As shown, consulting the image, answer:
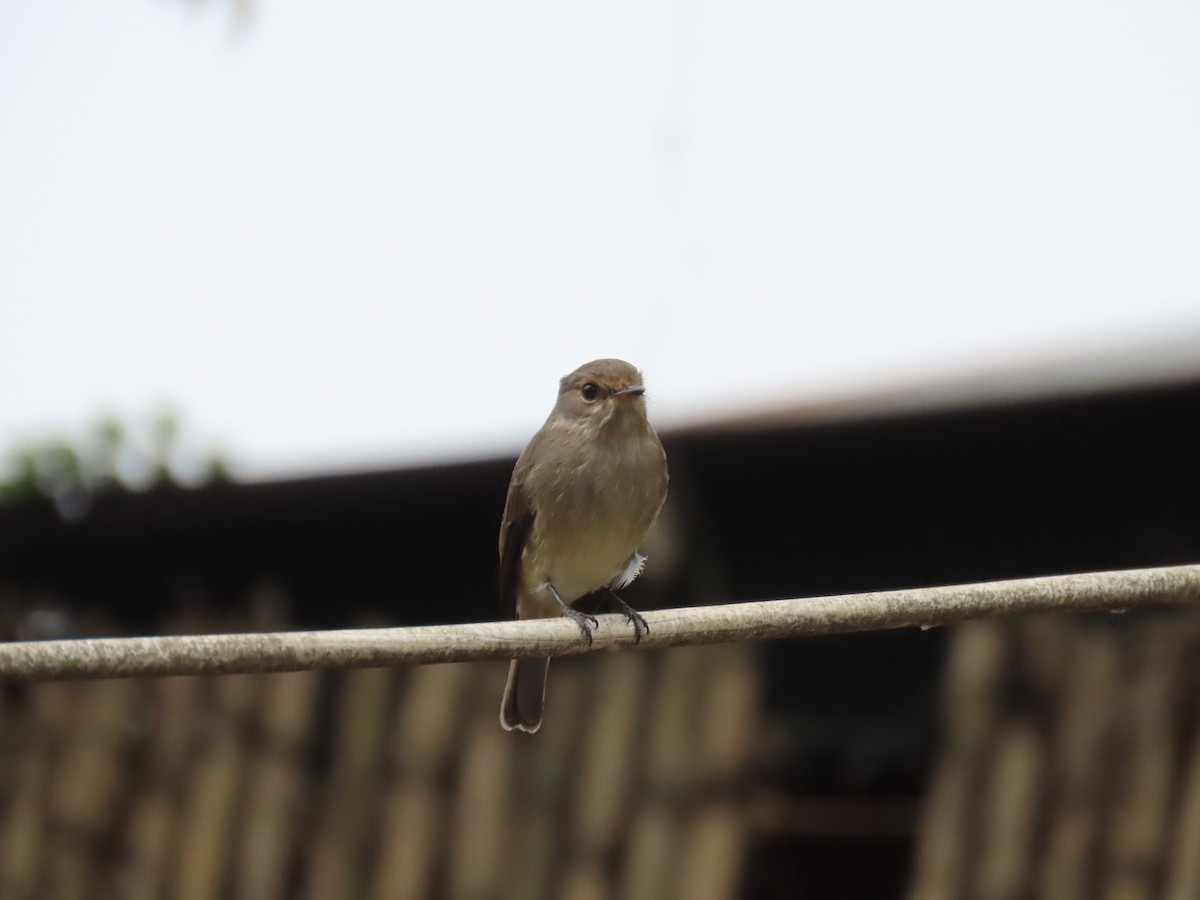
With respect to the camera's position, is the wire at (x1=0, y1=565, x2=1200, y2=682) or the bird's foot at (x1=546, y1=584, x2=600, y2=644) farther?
the bird's foot at (x1=546, y1=584, x2=600, y2=644)

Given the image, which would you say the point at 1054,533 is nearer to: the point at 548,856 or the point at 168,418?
the point at 548,856

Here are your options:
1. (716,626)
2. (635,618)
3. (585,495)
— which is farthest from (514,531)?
(716,626)

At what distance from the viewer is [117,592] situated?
280 inches

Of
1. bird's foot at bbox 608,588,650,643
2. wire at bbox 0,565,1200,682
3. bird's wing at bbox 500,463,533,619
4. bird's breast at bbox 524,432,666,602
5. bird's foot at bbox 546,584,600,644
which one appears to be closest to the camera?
wire at bbox 0,565,1200,682

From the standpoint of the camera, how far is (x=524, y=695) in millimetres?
4816

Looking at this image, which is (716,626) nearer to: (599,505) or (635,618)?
(635,618)

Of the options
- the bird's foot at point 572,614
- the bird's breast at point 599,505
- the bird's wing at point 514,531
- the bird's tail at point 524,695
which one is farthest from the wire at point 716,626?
the bird's tail at point 524,695

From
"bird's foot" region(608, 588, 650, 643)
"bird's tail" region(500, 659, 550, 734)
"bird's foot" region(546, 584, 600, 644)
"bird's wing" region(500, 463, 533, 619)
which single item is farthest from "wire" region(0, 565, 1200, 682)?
"bird's tail" region(500, 659, 550, 734)

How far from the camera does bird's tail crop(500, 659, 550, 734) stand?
476 centimetres

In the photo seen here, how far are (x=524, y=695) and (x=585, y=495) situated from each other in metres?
0.77

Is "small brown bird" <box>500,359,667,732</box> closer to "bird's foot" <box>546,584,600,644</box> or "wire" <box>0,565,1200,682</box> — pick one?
"bird's foot" <box>546,584,600,644</box>

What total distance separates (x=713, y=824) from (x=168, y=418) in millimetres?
4397

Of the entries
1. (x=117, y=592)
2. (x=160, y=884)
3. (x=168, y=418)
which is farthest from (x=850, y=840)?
(x=168, y=418)

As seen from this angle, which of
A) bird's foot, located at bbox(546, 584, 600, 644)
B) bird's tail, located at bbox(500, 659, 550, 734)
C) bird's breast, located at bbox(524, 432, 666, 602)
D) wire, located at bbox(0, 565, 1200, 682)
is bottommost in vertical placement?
bird's tail, located at bbox(500, 659, 550, 734)
